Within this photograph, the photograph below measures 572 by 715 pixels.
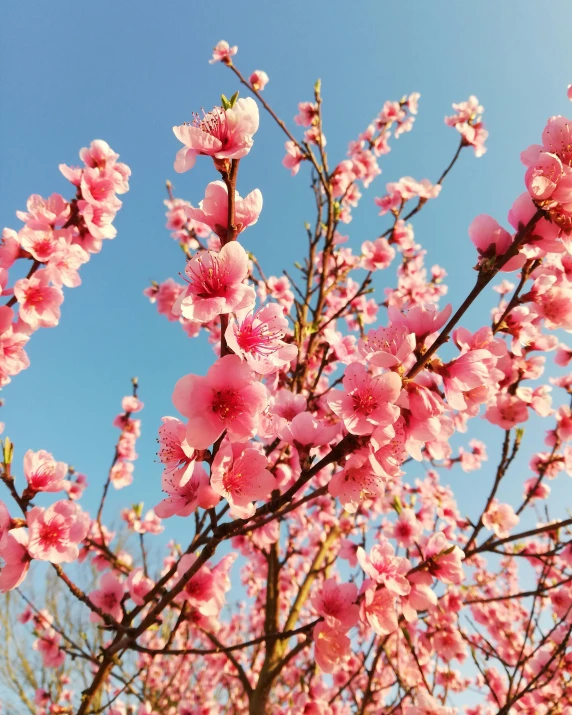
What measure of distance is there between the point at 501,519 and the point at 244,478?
2.31m

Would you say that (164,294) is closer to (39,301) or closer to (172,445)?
(39,301)

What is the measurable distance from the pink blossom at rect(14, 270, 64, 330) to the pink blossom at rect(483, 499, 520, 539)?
2849 millimetres

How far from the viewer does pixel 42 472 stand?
1783 millimetres

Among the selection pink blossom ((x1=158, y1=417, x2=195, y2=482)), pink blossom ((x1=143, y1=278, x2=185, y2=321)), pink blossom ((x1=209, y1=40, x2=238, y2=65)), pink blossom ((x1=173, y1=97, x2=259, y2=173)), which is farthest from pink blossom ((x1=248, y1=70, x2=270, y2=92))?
pink blossom ((x1=158, y1=417, x2=195, y2=482))

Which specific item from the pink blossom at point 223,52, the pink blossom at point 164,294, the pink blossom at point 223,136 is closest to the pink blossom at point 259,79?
the pink blossom at point 223,52

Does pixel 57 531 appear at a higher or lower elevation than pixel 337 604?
lower

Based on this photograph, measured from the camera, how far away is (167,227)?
5230 mm

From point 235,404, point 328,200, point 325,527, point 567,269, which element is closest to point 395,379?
point 235,404

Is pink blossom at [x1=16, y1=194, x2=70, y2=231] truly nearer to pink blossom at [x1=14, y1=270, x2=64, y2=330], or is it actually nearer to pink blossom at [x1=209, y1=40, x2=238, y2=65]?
pink blossom at [x1=14, y1=270, x2=64, y2=330]

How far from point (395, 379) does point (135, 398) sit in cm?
381

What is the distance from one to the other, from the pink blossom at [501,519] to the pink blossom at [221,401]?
228 cm

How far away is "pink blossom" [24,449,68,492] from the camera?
1.75 meters

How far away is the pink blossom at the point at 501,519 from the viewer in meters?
2.73

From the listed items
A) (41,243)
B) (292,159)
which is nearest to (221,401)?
(41,243)
